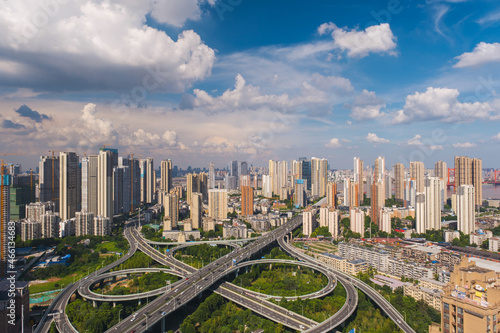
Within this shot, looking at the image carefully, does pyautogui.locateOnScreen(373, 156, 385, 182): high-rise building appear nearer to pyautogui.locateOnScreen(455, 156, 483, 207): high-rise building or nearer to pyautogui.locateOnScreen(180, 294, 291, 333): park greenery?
pyautogui.locateOnScreen(455, 156, 483, 207): high-rise building

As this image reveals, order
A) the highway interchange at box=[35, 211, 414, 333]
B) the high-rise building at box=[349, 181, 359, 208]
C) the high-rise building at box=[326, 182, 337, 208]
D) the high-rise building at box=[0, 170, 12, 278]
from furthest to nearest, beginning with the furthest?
the high-rise building at box=[326, 182, 337, 208] < the high-rise building at box=[349, 181, 359, 208] < the high-rise building at box=[0, 170, 12, 278] < the highway interchange at box=[35, 211, 414, 333]

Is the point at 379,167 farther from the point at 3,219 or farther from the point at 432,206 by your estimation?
the point at 3,219

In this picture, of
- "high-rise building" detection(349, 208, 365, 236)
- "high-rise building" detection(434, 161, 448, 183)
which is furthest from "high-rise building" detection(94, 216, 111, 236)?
"high-rise building" detection(434, 161, 448, 183)

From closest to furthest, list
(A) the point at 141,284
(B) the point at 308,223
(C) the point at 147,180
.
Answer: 1. (A) the point at 141,284
2. (B) the point at 308,223
3. (C) the point at 147,180

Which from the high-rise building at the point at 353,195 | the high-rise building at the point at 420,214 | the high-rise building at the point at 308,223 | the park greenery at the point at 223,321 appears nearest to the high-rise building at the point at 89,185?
the high-rise building at the point at 308,223

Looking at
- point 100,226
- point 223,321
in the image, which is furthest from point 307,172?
point 223,321

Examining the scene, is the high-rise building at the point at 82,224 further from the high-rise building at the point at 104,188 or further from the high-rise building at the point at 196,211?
the high-rise building at the point at 196,211

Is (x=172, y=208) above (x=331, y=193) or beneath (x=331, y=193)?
beneath
